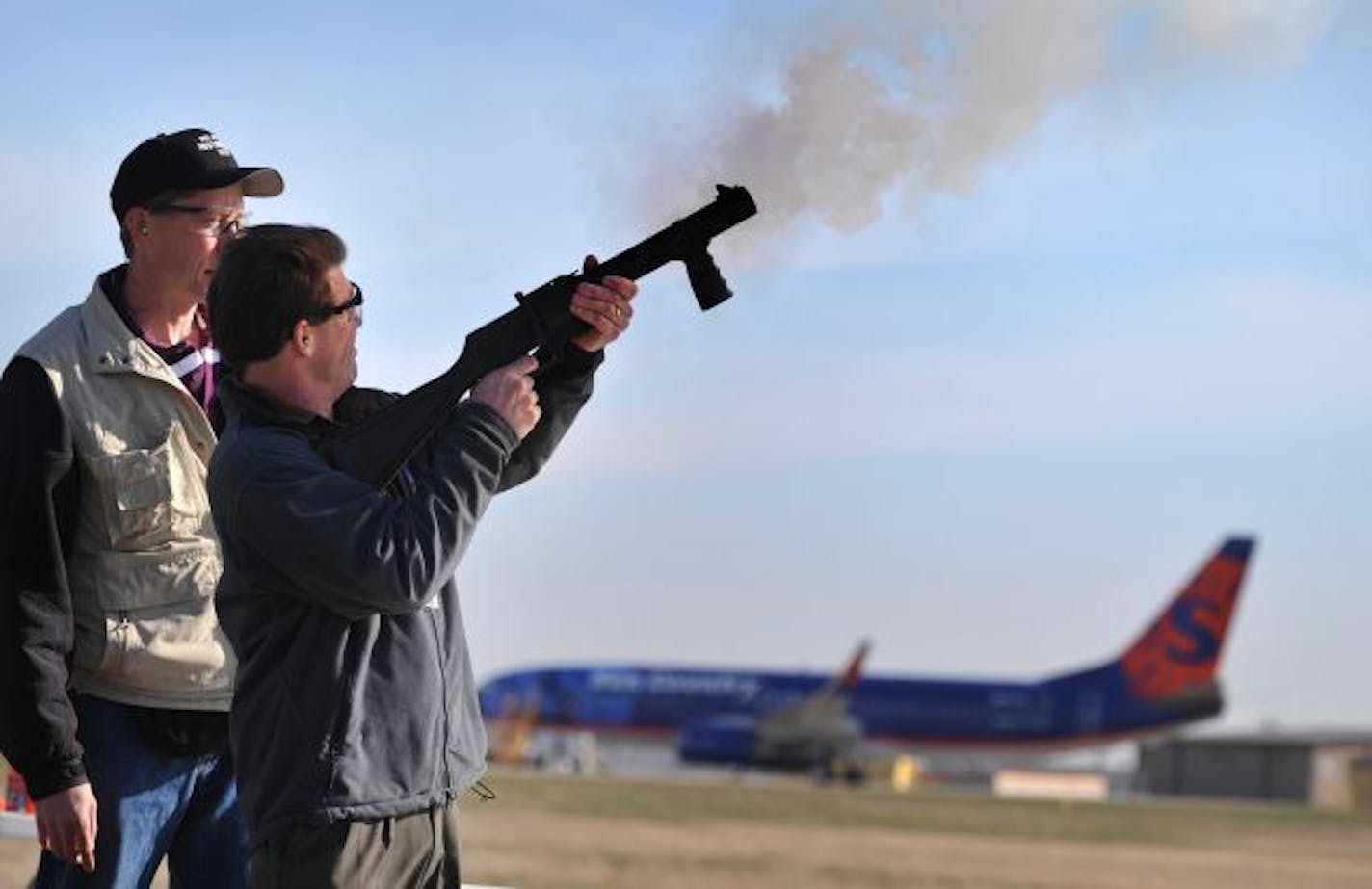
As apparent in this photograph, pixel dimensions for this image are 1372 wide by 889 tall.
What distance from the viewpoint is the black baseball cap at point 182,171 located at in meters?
3.29

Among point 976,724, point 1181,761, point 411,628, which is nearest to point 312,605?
point 411,628

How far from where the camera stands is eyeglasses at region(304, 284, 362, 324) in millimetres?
2695

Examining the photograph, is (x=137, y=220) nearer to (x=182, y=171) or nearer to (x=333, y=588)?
(x=182, y=171)

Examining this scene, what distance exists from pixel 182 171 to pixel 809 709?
196ft

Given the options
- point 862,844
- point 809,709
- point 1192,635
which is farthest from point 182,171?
point 1192,635

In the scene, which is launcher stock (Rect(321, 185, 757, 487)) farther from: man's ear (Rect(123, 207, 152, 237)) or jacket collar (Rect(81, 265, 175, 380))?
man's ear (Rect(123, 207, 152, 237))

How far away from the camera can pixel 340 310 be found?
8.89 ft

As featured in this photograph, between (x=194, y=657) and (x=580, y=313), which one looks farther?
(x=194, y=657)

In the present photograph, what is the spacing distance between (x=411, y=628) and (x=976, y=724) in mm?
61850

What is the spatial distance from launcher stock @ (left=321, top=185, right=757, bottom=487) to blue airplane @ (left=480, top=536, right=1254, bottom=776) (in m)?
57.8

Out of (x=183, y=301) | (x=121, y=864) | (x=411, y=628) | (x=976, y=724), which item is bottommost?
(x=121, y=864)

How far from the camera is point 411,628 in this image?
266 cm

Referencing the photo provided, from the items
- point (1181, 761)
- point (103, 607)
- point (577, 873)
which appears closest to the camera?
point (103, 607)

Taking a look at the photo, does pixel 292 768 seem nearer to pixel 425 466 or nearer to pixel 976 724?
pixel 425 466
